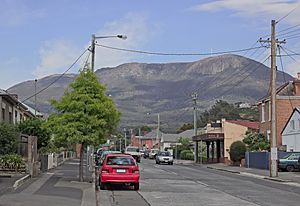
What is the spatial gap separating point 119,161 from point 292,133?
33.6 m

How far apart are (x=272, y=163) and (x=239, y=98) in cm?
14020

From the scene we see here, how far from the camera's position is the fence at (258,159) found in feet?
171

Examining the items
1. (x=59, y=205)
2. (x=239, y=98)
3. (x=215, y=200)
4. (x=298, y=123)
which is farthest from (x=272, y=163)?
(x=239, y=98)

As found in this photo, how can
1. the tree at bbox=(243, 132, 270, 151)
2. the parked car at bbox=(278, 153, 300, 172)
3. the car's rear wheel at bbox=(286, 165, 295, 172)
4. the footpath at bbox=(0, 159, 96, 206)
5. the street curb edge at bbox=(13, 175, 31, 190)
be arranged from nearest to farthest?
the footpath at bbox=(0, 159, 96, 206), the street curb edge at bbox=(13, 175, 31, 190), the parked car at bbox=(278, 153, 300, 172), the car's rear wheel at bbox=(286, 165, 295, 172), the tree at bbox=(243, 132, 270, 151)

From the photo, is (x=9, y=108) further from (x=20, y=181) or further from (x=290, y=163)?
(x=20, y=181)

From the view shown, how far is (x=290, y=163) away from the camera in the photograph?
47812mm

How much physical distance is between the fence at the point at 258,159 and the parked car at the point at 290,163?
2113mm

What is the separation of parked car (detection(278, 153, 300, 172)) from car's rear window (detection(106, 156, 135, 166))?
2382 cm

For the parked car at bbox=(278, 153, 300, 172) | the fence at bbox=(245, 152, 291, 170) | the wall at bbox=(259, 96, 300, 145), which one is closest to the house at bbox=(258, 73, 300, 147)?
the wall at bbox=(259, 96, 300, 145)

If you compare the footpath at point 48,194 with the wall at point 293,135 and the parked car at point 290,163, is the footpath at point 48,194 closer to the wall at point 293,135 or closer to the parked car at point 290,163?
the parked car at point 290,163

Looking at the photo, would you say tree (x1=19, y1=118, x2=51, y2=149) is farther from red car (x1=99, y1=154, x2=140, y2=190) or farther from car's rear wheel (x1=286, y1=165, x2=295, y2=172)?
car's rear wheel (x1=286, y1=165, x2=295, y2=172)

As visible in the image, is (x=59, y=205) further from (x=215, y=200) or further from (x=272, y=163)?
(x=272, y=163)

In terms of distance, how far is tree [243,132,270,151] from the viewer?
200ft

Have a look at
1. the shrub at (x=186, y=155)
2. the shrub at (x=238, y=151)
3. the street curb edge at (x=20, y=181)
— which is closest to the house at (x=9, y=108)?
the street curb edge at (x=20, y=181)
